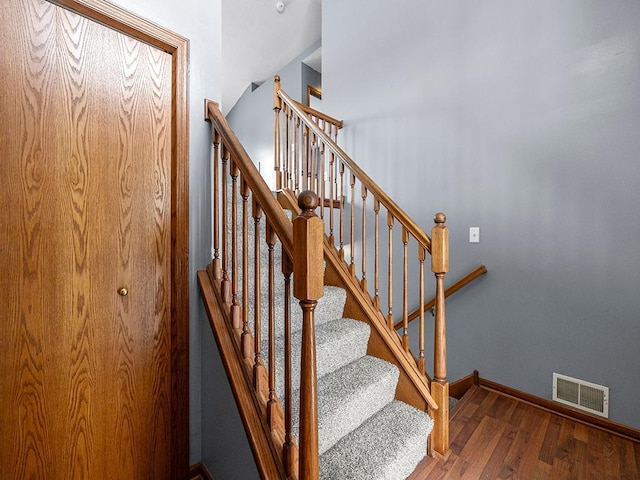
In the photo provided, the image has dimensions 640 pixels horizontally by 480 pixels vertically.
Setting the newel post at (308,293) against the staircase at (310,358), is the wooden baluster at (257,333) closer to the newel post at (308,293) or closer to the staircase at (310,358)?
the staircase at (310,358)

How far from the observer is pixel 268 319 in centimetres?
113

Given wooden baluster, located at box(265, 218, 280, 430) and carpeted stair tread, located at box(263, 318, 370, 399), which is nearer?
wooden baluster, located at box(265, 218, 280, 430)

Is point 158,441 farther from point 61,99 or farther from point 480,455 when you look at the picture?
point 480,455

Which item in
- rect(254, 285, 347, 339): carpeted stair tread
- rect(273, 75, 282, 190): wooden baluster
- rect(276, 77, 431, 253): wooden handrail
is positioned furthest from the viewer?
rect(273, 75, 282, 190): wooden baluster

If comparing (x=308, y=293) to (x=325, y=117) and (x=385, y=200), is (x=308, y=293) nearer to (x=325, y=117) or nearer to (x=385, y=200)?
(x=385, y=200)

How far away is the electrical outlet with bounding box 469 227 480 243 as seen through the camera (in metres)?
2.36

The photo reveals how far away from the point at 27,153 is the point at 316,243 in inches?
39.1

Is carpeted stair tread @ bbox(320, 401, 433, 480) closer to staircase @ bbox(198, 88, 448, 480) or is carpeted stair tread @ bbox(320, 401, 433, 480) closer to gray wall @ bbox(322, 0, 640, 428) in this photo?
staircase @ bbox(198, 88, 448, 480)

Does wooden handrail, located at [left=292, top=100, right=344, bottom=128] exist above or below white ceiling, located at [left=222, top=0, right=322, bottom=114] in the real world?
below

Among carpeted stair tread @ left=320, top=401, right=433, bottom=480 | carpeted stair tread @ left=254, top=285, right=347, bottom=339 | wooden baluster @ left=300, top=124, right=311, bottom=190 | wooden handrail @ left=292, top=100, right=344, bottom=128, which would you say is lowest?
carpeted stair tread @ left=320, top=401, right=433, bottom=480

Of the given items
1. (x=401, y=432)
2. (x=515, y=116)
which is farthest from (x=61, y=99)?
(x=515, y=116)

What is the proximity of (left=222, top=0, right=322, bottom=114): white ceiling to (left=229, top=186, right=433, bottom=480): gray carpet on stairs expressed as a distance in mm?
4255

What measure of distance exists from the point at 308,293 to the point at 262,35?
17.1 ft

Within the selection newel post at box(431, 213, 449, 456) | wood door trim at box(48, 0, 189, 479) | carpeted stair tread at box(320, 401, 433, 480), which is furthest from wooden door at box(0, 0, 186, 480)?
newel post at box(431, 213, 449, 456)
